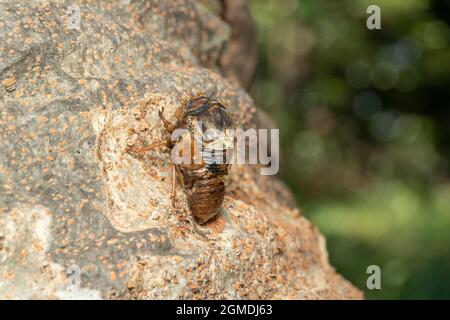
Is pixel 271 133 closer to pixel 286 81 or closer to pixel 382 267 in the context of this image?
pixel 382 267

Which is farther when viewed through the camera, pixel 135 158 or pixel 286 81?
pixel 286 81

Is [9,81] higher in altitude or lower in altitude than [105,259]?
higher

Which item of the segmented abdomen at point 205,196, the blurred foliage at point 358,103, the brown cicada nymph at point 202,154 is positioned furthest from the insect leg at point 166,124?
the blurred foliage at point 358,103

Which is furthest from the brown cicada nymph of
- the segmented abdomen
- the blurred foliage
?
the blurred foliage

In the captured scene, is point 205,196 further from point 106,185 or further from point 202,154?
point 106,185

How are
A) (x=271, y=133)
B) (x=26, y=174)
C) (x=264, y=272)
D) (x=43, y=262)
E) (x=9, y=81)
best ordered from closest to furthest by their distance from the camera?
(x=43, y=262) < (x=26, y=174) < (x=9, y=81) < (x=264, y=272) < (x=271, y=133)
